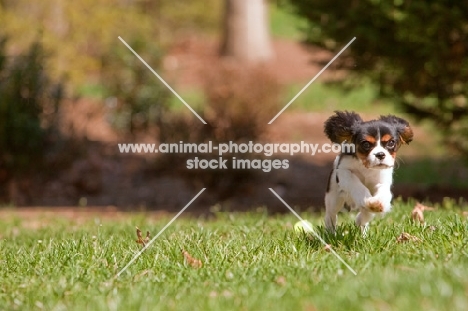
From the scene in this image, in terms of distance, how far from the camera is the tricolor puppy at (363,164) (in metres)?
5.29

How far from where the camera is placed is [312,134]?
15.0 meters

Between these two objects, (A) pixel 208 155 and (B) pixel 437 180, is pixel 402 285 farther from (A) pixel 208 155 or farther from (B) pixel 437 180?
(B) pixel 437 180

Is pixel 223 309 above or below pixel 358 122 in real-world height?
below

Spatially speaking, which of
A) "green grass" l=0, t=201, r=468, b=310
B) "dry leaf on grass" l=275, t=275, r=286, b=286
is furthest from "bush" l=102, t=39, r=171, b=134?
"dry leaf on grass" l=275, t=275, r=286, b=286

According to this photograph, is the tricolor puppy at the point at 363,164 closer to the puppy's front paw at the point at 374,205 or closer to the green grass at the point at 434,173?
the puppy's front paw at the point at 374,205

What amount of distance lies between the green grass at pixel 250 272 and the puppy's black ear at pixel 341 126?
2.17 feet

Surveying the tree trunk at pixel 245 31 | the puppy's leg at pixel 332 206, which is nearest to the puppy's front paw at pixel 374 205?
the puppy's leg at pixel 332 206

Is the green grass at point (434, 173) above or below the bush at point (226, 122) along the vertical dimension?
below

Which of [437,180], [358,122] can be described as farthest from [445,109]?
[358,122]

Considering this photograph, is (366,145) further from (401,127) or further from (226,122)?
(226,122)

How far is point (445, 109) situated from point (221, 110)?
322 cm

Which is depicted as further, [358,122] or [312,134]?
[312,134]

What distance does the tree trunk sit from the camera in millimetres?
20672

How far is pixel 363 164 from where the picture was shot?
5410mm
